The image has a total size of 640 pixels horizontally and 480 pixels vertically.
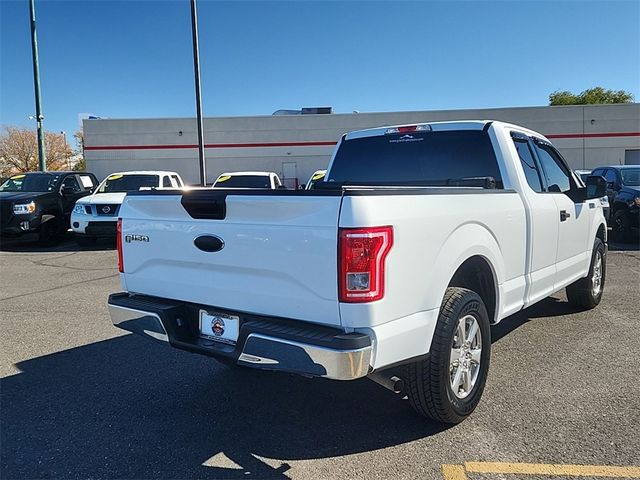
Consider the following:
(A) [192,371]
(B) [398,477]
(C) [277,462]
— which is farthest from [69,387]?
(B) [398,477]

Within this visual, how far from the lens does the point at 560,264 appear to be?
4.85 metres

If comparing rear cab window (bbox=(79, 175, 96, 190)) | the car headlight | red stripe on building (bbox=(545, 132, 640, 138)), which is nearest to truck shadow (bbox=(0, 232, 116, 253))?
the car headlight

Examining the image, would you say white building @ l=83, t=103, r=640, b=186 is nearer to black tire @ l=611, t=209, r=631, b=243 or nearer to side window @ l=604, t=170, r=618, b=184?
side window @ l=604, t=170, r=618, b=184

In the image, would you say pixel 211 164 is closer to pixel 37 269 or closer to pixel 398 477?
pixel 37 269

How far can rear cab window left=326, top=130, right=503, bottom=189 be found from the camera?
14.1 ft

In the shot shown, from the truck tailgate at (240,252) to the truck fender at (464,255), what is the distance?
29.2 inches

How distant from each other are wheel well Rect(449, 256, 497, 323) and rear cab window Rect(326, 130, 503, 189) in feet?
2.74

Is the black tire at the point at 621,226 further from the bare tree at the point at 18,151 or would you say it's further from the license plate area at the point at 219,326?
the bare tree at the point at 18,151

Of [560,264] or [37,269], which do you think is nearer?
[560,264]

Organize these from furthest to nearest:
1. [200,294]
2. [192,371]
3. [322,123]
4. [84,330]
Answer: [322,123] < [84,330] < [192,371] < [200,294]

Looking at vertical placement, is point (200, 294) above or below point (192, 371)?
above

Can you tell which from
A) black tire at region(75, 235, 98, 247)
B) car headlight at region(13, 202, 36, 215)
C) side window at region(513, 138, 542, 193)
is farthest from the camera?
black tire at region(75, 235, 98, 247)

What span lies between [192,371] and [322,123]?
78.5ft

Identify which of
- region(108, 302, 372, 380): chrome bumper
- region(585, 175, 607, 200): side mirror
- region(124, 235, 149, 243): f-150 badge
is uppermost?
region(585, 175, 607, 200): side mirror
